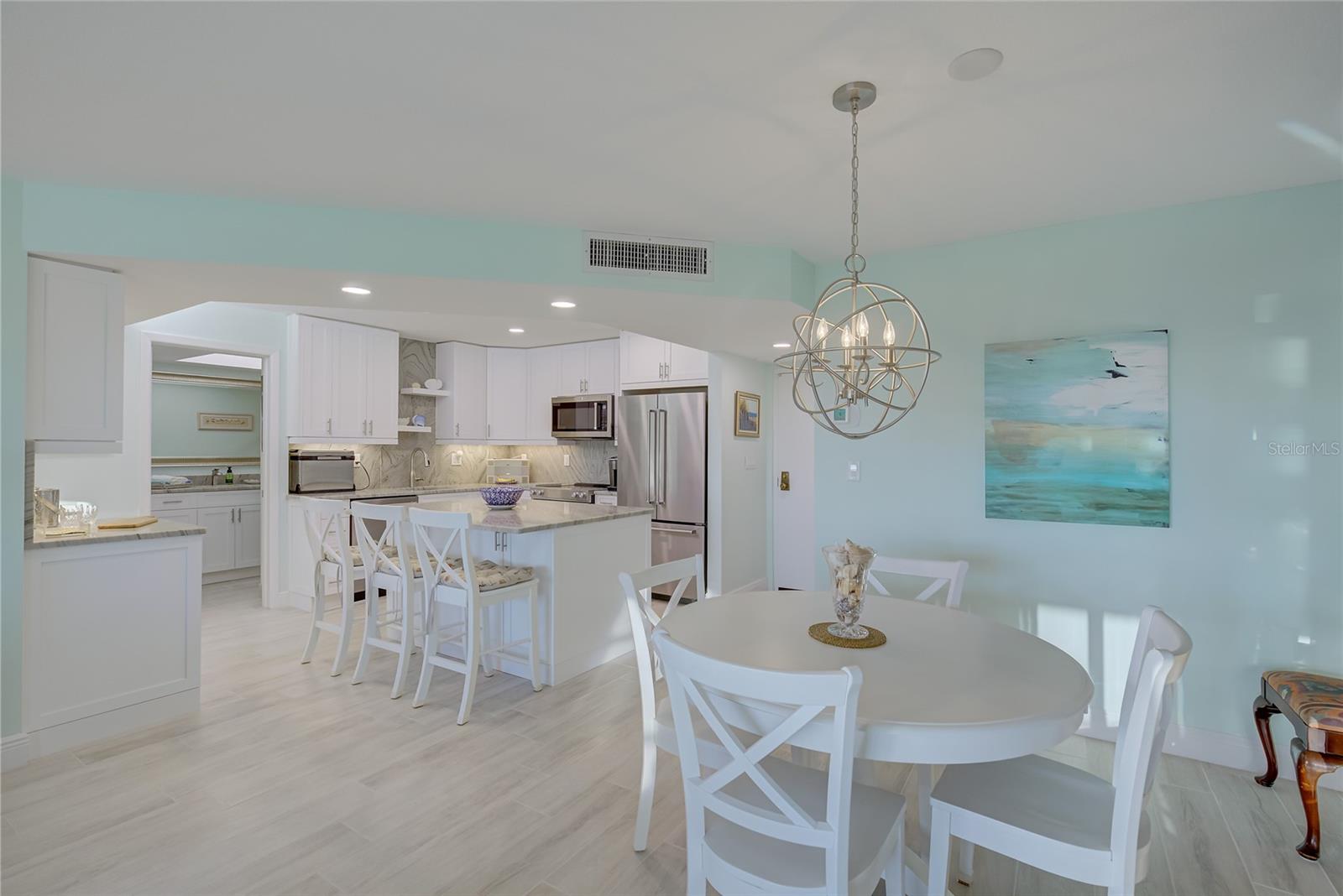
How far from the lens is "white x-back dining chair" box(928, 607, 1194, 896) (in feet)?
4.24

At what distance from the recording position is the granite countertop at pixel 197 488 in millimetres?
5410

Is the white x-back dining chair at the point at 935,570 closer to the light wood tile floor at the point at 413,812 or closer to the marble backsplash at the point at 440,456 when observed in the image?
the light wood tile floor at the point at 413,812

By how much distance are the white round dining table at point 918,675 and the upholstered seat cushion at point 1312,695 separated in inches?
41.8

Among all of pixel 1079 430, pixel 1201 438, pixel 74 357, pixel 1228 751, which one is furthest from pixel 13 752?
pixel 1201 438

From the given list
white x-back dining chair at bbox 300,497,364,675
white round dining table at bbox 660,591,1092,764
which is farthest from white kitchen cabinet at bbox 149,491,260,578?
white round dining table at bbox 660,591,1092,764

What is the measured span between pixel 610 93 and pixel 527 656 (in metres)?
2.91

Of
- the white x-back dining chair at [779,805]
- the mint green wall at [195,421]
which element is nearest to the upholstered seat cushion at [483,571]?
the white x-back dining chair at [779,805]

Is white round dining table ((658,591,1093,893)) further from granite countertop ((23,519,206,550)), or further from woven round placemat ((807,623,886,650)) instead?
granite countertop ((23,519,206,550))

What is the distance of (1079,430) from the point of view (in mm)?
2846

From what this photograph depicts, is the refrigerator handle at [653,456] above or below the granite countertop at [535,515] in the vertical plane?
above

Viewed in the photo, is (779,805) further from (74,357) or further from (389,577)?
(74,357)

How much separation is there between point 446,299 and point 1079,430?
10.5 ft

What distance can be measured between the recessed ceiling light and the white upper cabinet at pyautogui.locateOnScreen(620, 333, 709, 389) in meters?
3.33

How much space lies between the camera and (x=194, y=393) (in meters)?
6.52
